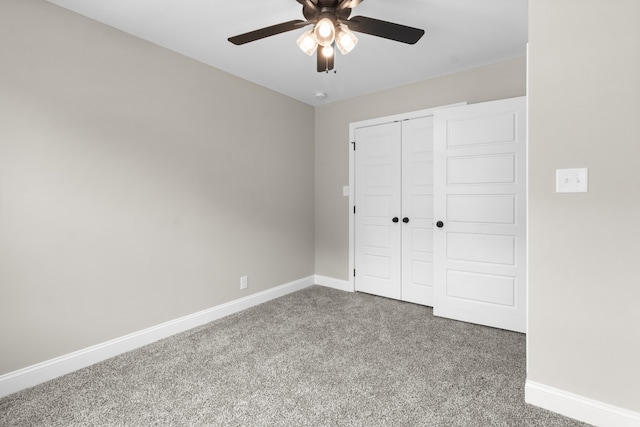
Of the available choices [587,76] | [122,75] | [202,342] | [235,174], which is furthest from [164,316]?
[587,76]

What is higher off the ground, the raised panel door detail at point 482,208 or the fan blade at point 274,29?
the fan blade at point 274,29

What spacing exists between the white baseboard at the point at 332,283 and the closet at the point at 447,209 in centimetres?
16

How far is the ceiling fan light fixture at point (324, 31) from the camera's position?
168 cm

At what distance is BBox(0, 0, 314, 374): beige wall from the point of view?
6.19ft

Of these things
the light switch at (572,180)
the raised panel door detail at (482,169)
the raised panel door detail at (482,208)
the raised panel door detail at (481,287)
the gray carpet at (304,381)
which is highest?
the raised panel door detail at (482,169)

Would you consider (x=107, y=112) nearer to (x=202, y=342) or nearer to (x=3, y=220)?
(x=3, y=220)

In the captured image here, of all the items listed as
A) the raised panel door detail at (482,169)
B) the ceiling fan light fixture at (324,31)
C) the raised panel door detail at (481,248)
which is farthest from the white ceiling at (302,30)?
the raised panel door detail at (481,248)

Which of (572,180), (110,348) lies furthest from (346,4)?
(110,348)

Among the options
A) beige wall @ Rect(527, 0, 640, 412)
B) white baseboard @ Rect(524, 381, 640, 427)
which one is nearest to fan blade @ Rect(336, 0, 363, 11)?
beige wall @ Rect(527, 0, 640, 412)

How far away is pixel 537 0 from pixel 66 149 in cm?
302

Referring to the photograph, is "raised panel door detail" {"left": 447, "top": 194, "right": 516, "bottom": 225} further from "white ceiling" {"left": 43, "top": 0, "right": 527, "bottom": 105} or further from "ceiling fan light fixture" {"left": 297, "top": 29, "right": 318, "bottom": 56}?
"ceiling fan light fixture" {"left": 297, "top": 29, "right": 318, "bottom": 56}

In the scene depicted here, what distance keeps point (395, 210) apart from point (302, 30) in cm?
209

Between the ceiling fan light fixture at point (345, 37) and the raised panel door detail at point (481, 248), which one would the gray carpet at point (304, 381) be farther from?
the ceiling fan light fixture at point (345, 37)

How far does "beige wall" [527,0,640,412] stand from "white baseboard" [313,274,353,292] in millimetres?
2358
